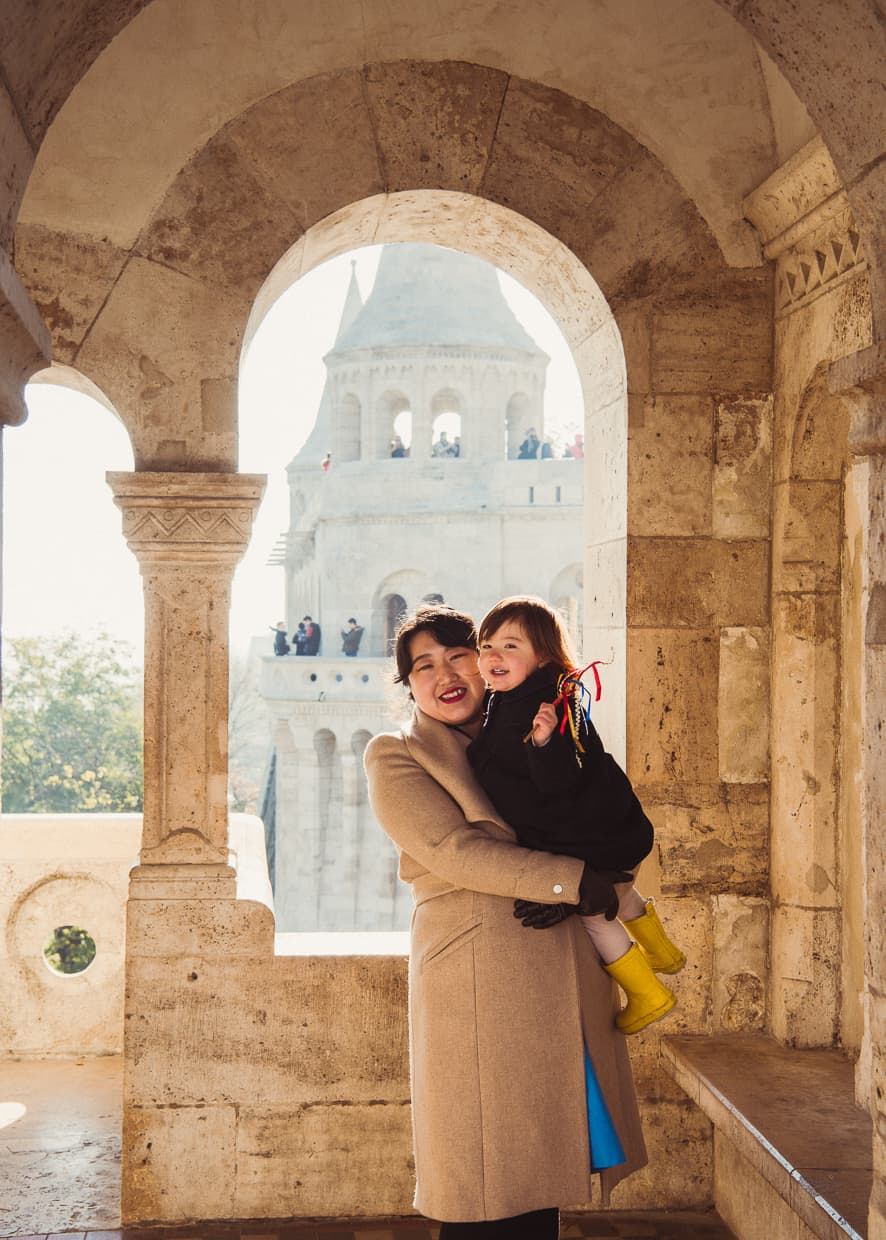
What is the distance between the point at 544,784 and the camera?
234 cm

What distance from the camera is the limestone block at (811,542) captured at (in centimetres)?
370

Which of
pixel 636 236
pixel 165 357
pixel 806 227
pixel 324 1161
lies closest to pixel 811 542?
pixel 806 227

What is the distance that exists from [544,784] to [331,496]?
2820 cm

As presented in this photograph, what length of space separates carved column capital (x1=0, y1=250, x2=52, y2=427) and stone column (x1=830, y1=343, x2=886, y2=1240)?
119cm

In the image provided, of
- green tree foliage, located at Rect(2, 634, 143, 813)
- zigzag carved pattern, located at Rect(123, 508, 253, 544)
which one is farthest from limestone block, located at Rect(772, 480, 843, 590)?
green tree foliage, located at Rect(2, 634, 143, 813)

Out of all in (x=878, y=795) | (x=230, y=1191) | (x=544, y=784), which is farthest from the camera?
(x=230, y=1191)

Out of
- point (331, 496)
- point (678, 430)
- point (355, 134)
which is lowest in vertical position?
point (678, 430)

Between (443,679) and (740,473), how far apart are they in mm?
1512

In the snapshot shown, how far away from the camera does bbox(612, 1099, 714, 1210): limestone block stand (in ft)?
12.0

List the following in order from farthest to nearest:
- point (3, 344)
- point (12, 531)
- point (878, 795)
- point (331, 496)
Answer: point (12, 531), point (331, 496), point (878, 795), point (3, 344)

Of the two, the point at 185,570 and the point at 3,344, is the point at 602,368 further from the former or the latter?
the point at 3,344

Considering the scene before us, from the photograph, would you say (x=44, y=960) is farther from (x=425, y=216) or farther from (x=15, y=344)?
(x=15, y=344)

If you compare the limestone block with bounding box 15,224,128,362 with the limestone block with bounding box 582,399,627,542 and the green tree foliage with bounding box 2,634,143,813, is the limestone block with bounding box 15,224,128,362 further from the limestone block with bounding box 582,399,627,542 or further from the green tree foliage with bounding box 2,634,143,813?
the green tree foliage with bounding box 2,634,143,813

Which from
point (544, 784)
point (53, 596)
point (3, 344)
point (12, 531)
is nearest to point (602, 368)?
point (544, 784)
